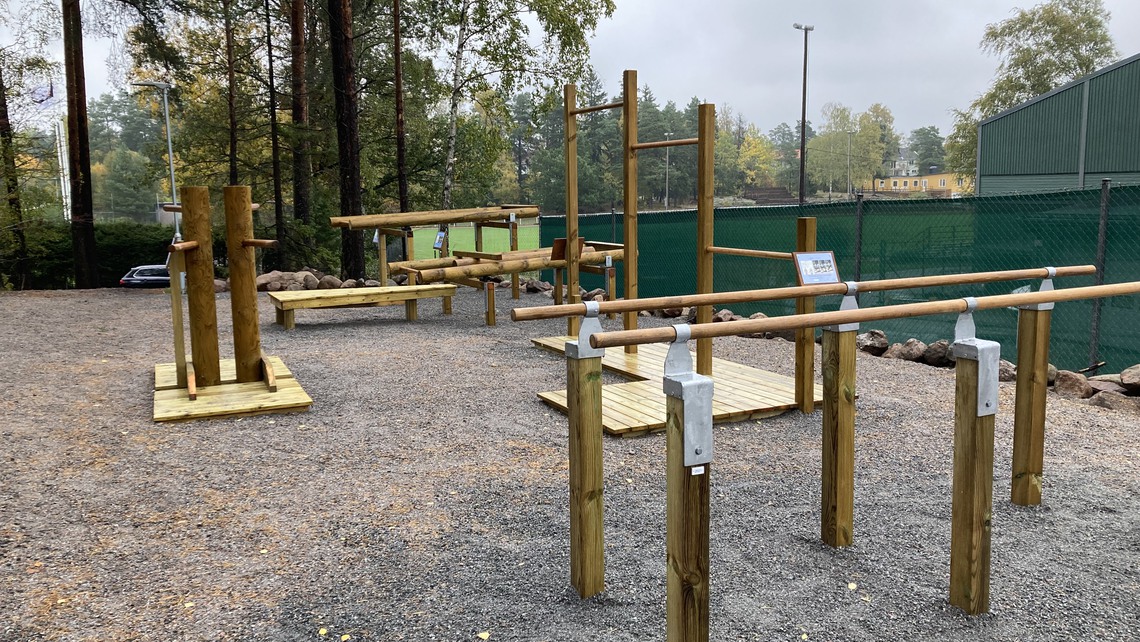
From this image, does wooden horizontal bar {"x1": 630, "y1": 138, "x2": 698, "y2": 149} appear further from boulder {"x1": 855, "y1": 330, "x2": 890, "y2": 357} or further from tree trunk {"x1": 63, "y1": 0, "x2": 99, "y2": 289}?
tree trunk {"x1": 63, "y1": 0, "x2": 99, "y2": 289}

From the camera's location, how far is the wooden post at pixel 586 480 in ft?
10.2

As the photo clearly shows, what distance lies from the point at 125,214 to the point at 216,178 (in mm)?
41892

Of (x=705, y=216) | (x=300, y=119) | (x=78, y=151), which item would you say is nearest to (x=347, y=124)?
(x=300, y=119)

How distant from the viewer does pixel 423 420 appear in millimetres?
6039

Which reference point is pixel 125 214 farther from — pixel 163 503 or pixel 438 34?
pixel 163 503

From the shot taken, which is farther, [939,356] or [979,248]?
[979,248]

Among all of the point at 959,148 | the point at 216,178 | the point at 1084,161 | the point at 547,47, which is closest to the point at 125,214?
the point at 216,178

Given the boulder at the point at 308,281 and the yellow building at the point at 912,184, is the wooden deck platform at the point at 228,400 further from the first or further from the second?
the yellow building at the point at 912,184

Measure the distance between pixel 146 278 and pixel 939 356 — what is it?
47.4 ft

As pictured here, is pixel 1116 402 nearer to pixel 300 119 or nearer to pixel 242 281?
pixel 242 281

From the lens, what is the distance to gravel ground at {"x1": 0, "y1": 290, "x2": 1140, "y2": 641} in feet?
9.98

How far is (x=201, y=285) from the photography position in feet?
21.5

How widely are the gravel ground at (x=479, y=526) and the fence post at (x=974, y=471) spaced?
12cm

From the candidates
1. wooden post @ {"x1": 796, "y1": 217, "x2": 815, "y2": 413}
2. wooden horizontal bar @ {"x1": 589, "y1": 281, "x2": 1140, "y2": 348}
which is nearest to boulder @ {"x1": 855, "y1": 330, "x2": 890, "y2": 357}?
wooden post @ {"x1": 796, "y1": 217, "x2": 815, "y2": 413}
